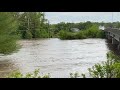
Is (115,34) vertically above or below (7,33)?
below

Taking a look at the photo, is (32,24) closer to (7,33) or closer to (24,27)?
(24,27)

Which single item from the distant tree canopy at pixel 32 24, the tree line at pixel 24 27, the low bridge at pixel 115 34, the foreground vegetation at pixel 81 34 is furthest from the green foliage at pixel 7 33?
the foreground vegetation at pixel 81 34

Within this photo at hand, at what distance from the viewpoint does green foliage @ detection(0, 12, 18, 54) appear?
9.66 meters

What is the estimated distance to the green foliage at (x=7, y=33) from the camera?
9664 mm

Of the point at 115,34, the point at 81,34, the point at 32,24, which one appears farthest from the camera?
the point at 81,34

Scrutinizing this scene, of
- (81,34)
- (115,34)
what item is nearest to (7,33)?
(115,34)

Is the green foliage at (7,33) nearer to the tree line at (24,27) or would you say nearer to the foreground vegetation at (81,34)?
the tree line at (24,27)

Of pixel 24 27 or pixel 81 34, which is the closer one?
pixel 24 27

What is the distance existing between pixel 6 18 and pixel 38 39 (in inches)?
255

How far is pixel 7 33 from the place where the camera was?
993 centimetres
